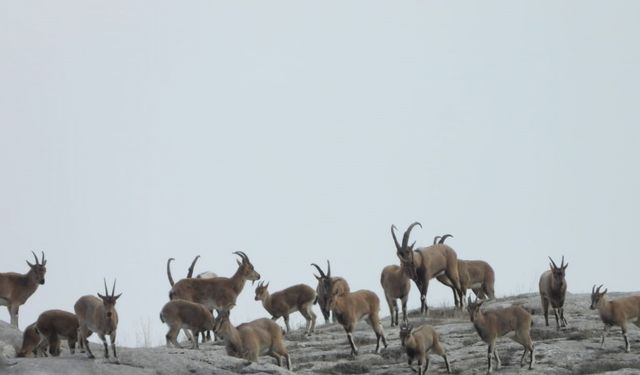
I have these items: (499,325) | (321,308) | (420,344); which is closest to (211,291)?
(321,308)

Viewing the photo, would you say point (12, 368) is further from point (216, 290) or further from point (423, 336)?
point (216, 290)

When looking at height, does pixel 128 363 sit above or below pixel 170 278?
below

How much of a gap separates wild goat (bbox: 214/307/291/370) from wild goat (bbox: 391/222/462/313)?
7.22 metres

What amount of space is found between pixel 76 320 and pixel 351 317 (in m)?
6.99

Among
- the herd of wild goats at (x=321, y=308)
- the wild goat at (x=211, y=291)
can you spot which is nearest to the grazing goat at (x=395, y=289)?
the herd of wild goats at (x=321, y=308)

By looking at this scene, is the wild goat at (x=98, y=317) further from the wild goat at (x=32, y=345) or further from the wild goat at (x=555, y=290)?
the wild goat at (x=555, y=290)

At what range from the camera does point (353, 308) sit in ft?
88.4

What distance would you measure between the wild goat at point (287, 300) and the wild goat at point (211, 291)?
0.60 meters

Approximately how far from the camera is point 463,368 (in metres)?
24.4

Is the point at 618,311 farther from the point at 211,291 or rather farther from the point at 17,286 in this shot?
the point at 17,286

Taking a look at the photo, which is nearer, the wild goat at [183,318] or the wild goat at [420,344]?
the wild goat at [420,344]

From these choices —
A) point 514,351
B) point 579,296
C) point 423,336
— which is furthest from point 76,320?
point 579,296

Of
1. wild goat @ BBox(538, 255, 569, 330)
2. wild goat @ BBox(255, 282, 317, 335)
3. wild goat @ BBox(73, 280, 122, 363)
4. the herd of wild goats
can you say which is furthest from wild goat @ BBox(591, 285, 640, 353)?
wild goat @ BBox(73, 280, 122, 363)

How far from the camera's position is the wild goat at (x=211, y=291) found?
95.4 feet
